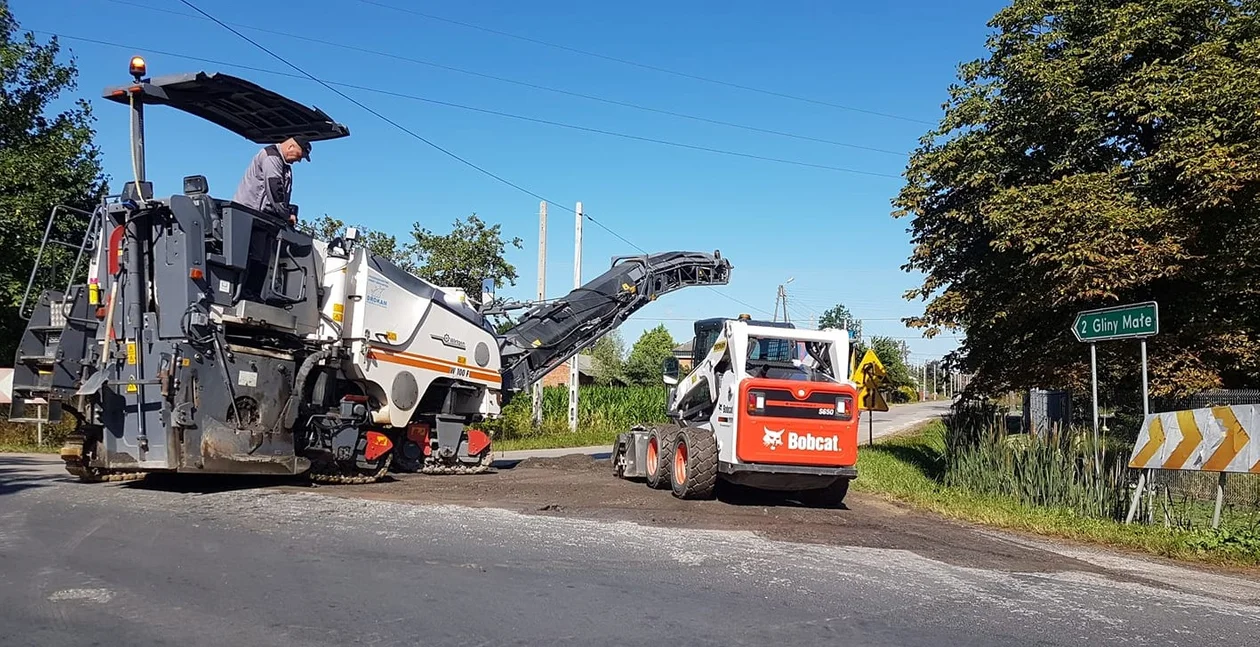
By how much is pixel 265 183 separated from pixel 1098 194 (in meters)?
13.7

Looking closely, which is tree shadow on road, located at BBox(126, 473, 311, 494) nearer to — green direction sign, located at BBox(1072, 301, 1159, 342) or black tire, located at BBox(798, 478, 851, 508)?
black tire, located at BBox(798, 478, 851, 508)

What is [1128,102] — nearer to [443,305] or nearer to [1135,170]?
[1135,170]

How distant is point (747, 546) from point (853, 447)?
346cm

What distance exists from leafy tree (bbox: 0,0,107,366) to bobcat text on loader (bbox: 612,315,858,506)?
40.5ft

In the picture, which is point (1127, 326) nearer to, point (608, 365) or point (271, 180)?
point (271, 180)

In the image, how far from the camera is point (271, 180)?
11.5m

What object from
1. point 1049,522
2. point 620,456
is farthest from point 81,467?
point 1049,522

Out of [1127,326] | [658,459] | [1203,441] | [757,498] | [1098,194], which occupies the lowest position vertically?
[757,498]

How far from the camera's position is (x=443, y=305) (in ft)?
46.3

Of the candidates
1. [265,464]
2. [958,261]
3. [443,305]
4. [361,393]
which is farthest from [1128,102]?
[265,464]

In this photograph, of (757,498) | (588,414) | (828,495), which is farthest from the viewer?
(588,414)

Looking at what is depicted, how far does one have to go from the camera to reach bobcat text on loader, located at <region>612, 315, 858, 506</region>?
11523 millimetres

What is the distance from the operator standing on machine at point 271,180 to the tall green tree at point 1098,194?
12057mm

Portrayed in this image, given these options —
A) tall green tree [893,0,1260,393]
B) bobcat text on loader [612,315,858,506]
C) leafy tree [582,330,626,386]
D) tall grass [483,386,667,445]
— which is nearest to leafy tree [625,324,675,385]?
leafy tree [582,330,626,386]
